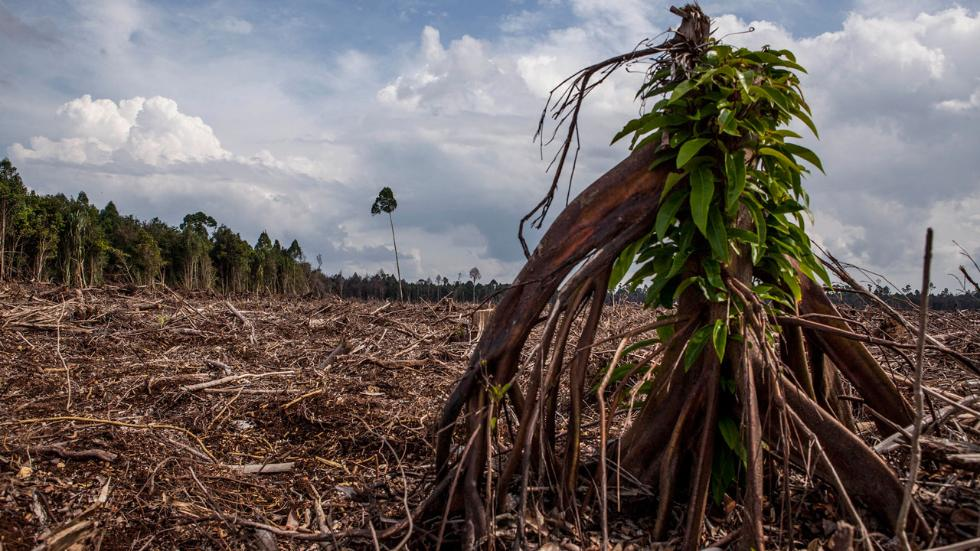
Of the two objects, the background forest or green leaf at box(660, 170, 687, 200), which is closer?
green leaf at box(660, 170, 687, 200)

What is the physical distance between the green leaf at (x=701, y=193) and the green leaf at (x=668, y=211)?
10 centimetres

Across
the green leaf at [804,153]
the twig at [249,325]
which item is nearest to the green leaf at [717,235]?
the green leaf at [804,153]

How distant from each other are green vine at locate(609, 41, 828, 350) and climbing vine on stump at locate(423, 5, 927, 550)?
1 centimetres

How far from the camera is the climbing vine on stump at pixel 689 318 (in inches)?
128

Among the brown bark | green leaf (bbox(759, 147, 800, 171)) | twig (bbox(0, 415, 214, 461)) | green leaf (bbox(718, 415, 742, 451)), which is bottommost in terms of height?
twig (bbox(0, 415, 214, 461))

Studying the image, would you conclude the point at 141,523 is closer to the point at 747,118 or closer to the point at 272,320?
the point at 747,118

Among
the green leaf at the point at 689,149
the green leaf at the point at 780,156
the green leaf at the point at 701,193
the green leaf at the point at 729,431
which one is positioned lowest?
the green leaf at the point at 729,431

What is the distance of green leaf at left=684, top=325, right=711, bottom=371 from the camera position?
3.32 meters

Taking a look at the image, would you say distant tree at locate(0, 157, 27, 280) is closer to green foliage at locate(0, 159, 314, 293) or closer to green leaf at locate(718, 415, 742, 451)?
green foliage at locate(0, 159, 314, 293)

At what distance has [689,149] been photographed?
10.4ft

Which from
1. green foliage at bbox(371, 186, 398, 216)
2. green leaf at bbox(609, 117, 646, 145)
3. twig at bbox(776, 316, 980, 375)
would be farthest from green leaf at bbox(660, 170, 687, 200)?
green foliage at bbox(371, 186, 398, 216)

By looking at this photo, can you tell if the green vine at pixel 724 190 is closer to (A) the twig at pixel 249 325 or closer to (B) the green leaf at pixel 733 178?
(B) the green leaf at pixel 733 178

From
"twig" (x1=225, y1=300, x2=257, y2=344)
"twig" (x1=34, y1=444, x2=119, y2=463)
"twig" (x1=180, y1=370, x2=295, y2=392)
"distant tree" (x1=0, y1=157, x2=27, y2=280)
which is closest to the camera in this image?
"twig" (x1=34, y1=444, x2=119, y2=463)

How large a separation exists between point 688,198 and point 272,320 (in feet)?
30.0
